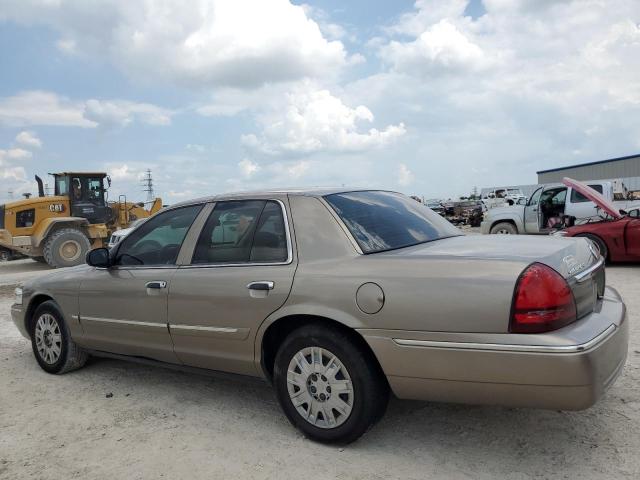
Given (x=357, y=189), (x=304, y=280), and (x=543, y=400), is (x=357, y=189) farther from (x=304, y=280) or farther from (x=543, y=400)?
(x=543, y=400)

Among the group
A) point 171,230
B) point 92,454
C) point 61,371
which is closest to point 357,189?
point 171,230

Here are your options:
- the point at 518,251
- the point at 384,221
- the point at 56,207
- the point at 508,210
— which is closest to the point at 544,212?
the point at 508,210

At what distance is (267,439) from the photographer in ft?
11.2

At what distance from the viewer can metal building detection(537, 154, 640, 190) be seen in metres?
48.1

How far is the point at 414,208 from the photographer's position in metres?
4.12

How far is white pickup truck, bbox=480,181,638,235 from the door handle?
40.5 ft

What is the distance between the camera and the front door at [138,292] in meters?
4.01

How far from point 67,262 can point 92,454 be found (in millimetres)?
13193

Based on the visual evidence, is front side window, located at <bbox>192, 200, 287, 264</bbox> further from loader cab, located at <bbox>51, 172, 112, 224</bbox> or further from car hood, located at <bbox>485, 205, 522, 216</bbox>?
loader cab, located at <bbox>51, 172, 112, 224</bbox>

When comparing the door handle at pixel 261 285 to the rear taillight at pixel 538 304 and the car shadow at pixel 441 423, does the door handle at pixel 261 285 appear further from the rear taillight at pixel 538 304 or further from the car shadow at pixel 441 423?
the rear taillight at pixel 538 304

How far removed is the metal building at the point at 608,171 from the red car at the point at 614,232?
129 ft

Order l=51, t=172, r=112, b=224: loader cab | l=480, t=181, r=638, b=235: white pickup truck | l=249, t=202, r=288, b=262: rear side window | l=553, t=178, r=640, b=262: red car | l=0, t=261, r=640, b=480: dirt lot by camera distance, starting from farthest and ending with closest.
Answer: l=51, t=172, r=112, b=224: loader cab → l=480, t=181, r=638, b=235: white pickup truck → l=553, t=178, r=640, b=262: red car → l=249, t=202, r=288, b=262: rear side window → l=0, t=261, r=640, b=480: dirt lot

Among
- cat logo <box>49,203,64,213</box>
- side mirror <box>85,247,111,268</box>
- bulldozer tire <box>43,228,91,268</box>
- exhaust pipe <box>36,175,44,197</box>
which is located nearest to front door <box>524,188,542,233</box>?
bulldozer tire <box>43,228,91,268</box>

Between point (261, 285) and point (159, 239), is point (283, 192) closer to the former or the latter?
point (261, 285)
